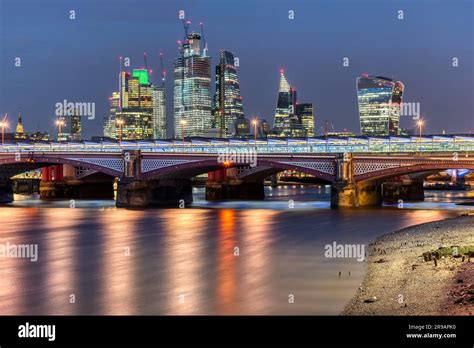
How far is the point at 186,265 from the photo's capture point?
1377 inches

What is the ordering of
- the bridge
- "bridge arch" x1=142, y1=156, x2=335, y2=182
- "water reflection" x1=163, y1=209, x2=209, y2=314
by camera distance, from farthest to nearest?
"bridge arch" x1=142, y1=156, x2=335, y2=182
the bridge
"water reflection" x1=163, y1=209, x2=209, y2=314

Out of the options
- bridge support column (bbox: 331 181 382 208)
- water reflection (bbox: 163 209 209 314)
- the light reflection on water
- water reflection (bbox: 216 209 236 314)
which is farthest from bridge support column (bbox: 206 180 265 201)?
water reflection (bbox: 216 209 236 314)

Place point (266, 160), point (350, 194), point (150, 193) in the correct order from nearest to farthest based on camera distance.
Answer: point (350, 194), point (266, 160), point (150, 193)

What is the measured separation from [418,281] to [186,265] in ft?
40.5

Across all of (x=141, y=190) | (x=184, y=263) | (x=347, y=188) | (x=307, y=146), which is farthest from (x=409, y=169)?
(x=184, y=263)

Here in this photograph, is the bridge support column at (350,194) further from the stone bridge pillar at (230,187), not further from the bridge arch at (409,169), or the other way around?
the stone bridge pillar at (230,187)

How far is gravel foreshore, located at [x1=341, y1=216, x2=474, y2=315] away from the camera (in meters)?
22.1

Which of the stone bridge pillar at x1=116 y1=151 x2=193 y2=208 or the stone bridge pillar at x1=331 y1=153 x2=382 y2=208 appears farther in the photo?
the stone bridge pillar at x1=116 y1=151 x2=193 y2=208

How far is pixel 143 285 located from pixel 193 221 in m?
33.4

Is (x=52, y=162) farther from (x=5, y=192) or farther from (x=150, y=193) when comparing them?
(x=5, y=192)

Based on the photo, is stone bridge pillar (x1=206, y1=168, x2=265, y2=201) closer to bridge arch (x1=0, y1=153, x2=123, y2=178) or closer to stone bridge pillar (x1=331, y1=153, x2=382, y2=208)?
bridge arch (x1=0, y1=153, x2=123, y2=178)

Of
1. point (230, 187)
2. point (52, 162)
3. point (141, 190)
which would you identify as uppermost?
point (52, 162)

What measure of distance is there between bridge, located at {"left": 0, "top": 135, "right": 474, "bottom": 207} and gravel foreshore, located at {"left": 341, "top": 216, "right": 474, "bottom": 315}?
3445 cm
